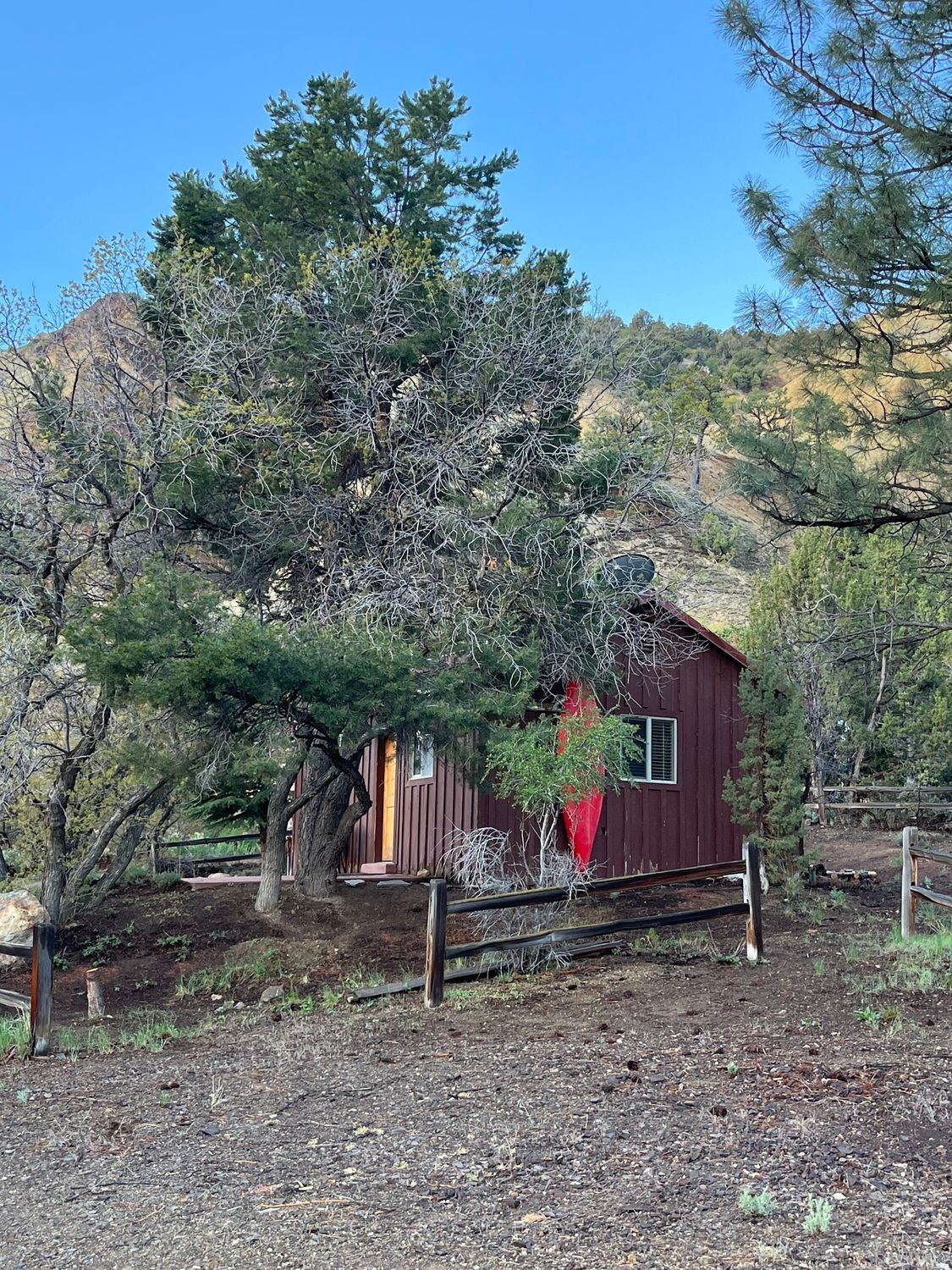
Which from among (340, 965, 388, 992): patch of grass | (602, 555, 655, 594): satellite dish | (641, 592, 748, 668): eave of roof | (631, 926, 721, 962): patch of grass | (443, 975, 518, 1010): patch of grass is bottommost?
(340, 965, 388, 992): patch of grass

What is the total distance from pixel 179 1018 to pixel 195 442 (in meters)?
5.97

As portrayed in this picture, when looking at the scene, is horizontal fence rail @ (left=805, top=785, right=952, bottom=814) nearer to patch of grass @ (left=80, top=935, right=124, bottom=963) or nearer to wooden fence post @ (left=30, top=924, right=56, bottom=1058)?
patch of grass @ (left=80, top=935, right=124, bottom=963)

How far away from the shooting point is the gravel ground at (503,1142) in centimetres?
414

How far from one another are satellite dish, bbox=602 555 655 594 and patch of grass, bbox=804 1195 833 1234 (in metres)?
8.59

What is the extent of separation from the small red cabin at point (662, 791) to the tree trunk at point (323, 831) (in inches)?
46.5

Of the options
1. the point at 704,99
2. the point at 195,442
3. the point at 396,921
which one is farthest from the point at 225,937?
the point at 704,99

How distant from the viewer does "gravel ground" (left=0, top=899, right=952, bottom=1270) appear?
4.14 m

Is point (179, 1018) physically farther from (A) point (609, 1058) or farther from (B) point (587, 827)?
(B) point (587, 827)

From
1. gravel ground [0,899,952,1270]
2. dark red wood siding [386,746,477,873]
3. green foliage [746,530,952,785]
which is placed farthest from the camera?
green foliage [746,530,952,785]

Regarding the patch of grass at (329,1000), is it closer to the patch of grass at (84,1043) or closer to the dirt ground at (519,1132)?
the dirt ground at (519,1132)

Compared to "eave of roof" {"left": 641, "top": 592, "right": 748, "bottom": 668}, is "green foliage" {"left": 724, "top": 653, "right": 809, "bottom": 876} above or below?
below

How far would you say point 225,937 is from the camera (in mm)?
12125

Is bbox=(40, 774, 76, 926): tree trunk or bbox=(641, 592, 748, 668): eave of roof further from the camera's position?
bbox=(641, 592, 748, 668): eave of roof

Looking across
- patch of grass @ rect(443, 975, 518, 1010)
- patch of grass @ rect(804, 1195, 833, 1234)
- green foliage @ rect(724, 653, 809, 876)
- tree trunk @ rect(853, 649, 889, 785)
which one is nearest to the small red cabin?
green foliage @ rect(724, 653, 809, 876)
